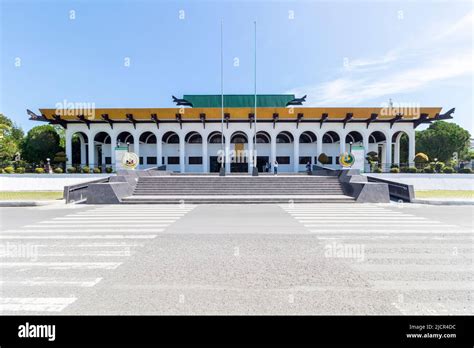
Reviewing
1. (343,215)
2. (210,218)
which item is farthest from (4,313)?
(343,215)

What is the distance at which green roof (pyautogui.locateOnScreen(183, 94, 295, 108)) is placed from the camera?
39188mm

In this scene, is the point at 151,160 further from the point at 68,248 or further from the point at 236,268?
the point at 236,268

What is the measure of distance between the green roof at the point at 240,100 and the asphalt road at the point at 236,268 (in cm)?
3284

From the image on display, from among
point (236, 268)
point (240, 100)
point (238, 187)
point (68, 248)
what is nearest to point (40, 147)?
point (240, 100)

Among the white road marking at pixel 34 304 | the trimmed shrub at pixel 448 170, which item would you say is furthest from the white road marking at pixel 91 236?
the trimmed shrub at pixel 448 170

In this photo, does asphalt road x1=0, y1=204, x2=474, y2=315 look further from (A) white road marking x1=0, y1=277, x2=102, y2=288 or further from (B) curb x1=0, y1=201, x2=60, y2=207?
(B) curb x1=0, y1=201, x2=60, y2=207

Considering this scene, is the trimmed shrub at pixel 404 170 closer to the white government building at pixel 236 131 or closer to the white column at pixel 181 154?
the white government building at pixel 236 131

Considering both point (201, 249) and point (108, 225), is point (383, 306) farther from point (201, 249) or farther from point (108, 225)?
point (108, 225)

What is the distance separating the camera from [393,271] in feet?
15.5

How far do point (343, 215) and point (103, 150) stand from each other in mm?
34765

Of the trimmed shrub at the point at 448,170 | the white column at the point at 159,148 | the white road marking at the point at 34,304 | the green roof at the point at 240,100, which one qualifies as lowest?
the white road marking at the point at 34,304

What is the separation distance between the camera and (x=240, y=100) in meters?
39.4

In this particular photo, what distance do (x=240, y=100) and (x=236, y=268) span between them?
37.1 meters

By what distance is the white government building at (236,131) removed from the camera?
30.2 metres
